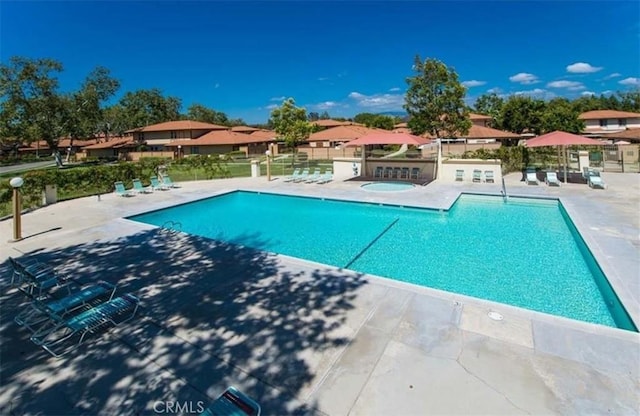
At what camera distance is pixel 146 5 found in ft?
59.2

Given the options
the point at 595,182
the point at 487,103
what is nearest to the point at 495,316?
the point at 595,182

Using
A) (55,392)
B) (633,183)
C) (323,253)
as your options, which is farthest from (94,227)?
(633,183)

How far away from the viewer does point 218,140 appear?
4462 centimetres

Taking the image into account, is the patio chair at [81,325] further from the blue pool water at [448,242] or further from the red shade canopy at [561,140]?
the red shade canopy at [561,140]

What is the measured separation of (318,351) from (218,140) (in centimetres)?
4409

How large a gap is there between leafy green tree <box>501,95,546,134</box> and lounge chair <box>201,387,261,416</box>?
46739mm

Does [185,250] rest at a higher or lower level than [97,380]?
higher

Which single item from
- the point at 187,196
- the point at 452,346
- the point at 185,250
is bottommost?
the point at 452,346

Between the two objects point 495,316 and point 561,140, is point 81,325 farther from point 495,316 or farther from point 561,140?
point 561,140

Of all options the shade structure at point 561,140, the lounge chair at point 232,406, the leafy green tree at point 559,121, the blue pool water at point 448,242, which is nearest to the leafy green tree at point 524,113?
the leafy green tree at point 559,121

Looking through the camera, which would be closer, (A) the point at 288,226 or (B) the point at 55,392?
(B) the point at 55,392

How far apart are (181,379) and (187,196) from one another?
13109 mm

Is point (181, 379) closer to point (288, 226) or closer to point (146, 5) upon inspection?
point (288, 226)

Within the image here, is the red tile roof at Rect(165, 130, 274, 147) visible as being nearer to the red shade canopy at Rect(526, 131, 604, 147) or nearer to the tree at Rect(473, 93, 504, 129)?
the red shade canopy at Rect(526, 131, 604, 147)
